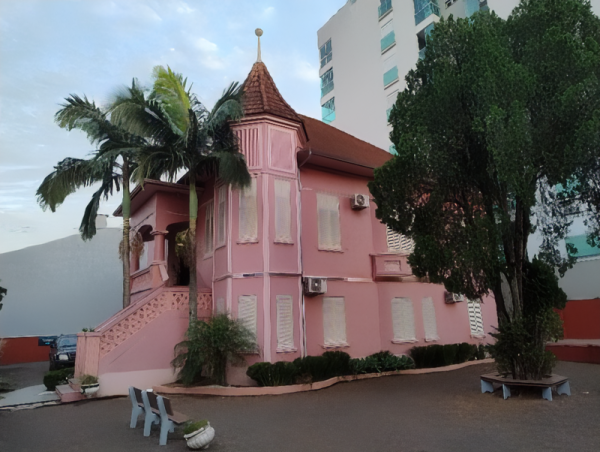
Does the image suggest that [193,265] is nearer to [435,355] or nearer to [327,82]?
[435,355]

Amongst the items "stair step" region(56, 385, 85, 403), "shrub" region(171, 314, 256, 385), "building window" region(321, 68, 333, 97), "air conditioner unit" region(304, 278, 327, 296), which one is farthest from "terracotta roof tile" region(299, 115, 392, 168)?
"building window" region(321, 68, 333, 97)

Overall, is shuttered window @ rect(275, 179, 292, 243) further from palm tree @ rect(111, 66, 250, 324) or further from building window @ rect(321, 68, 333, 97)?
building window @ rect(321, 68, 333, 97)

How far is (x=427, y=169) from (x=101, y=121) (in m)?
9.93

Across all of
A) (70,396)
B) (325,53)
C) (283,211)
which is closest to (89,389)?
(70,396)

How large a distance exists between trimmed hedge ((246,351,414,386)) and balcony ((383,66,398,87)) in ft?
74.9

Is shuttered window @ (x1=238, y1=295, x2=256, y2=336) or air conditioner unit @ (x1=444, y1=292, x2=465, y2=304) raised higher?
air conditioner unit @ (x1=444, y1=292, x2=465, y2=304)

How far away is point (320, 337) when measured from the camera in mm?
13383

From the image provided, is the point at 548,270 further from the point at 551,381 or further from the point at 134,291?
the point at 134,291

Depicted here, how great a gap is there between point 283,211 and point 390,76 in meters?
22.6

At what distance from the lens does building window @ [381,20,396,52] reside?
3247 cm

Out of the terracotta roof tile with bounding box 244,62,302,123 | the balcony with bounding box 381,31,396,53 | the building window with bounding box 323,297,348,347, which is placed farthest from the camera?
the balcony with bounding box 381,31,396,53

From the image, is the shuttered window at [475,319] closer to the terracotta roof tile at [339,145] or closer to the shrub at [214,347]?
the terracotta roof tile at [339,145]

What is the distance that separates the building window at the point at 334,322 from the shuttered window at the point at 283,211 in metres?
2.30

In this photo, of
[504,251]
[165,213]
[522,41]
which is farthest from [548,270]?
[165,213]
